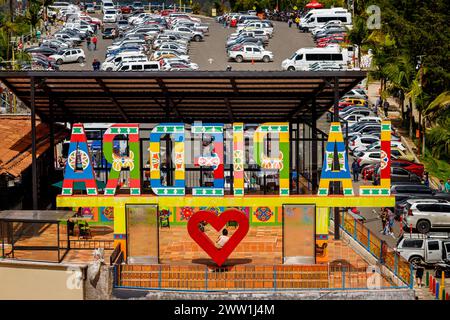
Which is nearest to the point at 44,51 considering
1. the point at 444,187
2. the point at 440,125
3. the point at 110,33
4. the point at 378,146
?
the point at 110,33

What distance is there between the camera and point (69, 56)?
122500 millimetres

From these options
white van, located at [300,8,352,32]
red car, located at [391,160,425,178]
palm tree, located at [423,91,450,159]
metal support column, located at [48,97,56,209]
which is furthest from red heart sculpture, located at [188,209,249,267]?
white van, located at [300,8,352,32]

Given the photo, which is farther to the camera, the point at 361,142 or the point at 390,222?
the point at 361,142

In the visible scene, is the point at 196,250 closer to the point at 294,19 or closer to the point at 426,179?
the point at 426,179

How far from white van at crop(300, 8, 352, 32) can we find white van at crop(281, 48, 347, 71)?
90.8ft

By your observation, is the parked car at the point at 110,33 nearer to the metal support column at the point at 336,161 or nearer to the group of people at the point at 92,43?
the group of people at the point at 92,43

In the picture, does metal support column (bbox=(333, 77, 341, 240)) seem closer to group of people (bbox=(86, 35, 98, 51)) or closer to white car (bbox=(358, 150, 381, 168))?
white car (bbox=(358, 150, 381, 168))

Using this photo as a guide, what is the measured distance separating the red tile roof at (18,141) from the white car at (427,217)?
2102 cm

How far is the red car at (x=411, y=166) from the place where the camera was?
80.8 metres

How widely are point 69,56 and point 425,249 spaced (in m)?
68.7

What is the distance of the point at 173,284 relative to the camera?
1758 inches

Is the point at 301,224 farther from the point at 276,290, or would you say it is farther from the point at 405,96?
the point at 405,96

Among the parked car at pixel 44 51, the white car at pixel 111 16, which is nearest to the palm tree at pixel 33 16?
the white car at pixel 111 16
